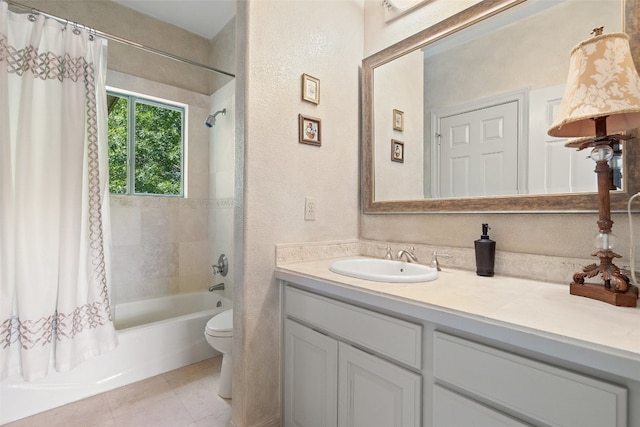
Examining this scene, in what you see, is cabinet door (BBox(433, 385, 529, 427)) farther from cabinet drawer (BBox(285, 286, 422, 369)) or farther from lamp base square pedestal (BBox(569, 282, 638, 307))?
lamp base square pedestal (BBox(569, 282, 638, 307))

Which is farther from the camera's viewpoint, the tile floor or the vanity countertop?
the tile floor

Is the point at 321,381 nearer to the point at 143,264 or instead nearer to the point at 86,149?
the point at 86,149

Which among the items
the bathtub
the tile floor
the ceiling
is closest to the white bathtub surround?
the tile floor

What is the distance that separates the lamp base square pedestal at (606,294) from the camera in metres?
0.82

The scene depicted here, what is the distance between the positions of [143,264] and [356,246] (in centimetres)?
182

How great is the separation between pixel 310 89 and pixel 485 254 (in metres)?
1.17

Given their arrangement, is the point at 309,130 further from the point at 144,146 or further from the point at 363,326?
the point at 144,146

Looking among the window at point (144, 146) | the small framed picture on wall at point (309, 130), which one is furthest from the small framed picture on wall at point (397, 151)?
the window at point (144, 146)

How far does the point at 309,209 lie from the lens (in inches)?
62.5

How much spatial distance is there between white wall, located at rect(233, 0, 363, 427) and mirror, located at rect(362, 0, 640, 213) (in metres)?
0.27

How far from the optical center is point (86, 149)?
5.29ft

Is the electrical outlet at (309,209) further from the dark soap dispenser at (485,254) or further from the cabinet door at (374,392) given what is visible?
the dark soap dispenser at (485,254)

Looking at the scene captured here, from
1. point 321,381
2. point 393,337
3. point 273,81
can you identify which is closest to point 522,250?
point 393,337

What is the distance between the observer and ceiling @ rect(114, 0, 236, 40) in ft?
7.66
